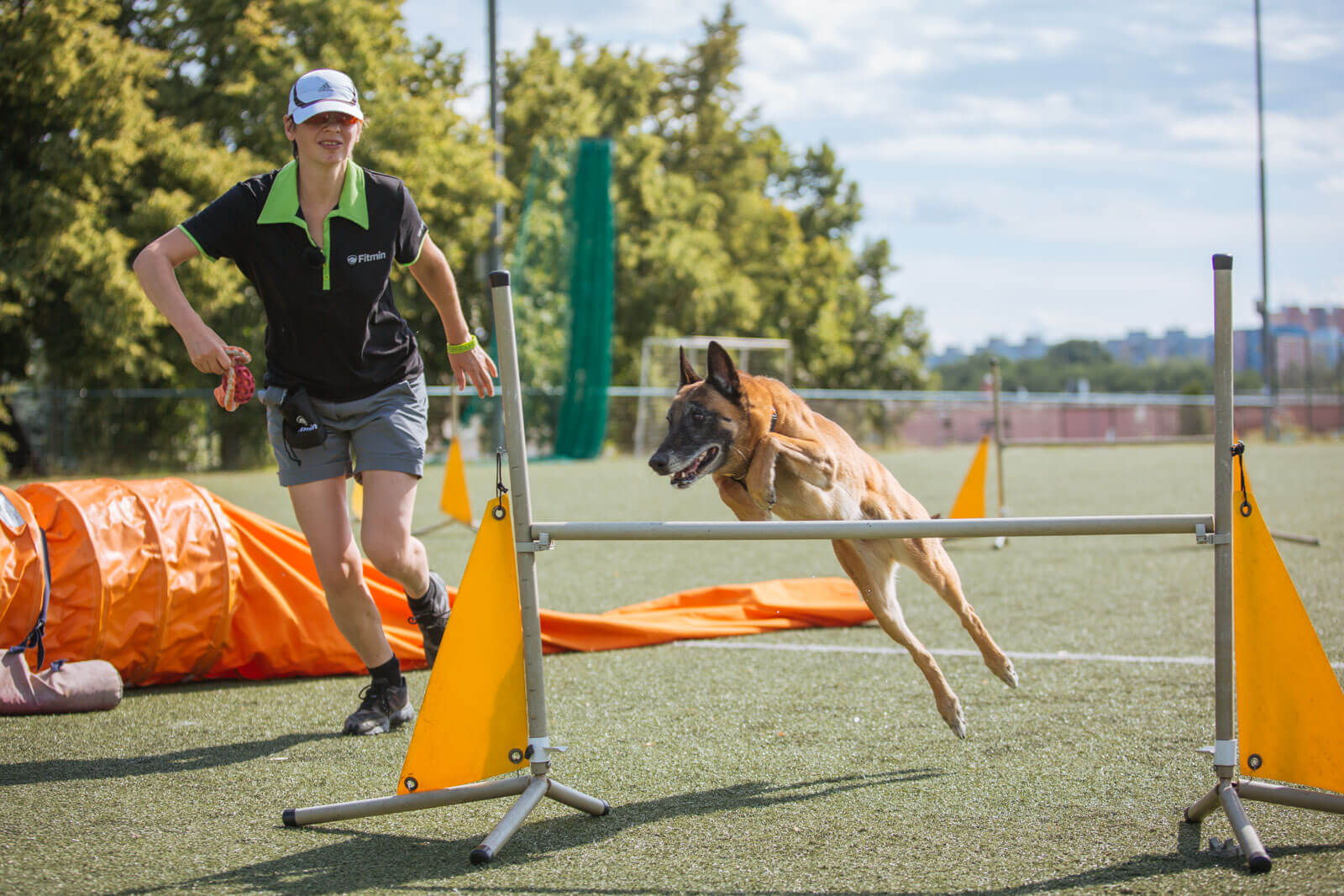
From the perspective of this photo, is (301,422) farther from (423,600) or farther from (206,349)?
(423,600)

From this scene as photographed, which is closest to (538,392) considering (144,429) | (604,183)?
(604,183)

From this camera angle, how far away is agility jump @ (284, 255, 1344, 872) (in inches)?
111

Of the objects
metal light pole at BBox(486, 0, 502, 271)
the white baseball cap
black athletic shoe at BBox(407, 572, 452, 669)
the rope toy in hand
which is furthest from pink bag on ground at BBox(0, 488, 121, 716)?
metal light pole at BBox(486, 0, 502, 271)

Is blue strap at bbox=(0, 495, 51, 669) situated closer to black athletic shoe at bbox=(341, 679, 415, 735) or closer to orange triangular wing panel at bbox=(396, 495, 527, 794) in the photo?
black athletic shoe at bbox=(341, 679, 415, 735)

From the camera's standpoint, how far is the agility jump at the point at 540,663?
9.25 feet

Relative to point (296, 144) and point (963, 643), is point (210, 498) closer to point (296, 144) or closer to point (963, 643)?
point (296, 144)

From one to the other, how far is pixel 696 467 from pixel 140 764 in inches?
83.2

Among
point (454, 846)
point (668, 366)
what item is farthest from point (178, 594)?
point (668, 366)

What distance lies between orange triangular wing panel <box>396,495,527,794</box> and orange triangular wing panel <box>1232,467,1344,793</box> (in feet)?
6.31

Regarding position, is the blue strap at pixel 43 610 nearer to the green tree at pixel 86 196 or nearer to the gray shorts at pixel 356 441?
the gray shorts at pixel 356 441

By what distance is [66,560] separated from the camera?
14.3 ft

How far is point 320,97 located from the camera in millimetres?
3385

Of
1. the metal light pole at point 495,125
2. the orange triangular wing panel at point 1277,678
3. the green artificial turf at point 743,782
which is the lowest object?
the green artificial turf at point 743,782

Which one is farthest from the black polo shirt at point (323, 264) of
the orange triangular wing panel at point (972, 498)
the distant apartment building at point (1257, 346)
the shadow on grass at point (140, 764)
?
the distant apartment building at point (1257, 346)
